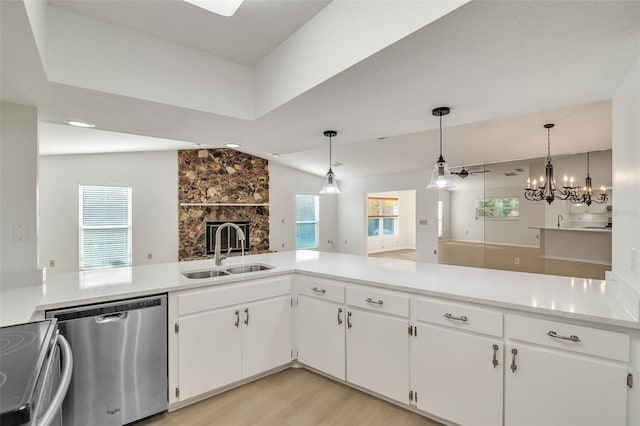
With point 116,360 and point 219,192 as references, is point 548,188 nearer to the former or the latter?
point 116,360

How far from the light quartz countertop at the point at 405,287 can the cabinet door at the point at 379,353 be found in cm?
26

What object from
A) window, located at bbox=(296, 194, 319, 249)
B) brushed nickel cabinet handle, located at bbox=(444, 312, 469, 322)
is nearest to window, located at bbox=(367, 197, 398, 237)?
window, located at bbox=(296, 194, 319, 249)

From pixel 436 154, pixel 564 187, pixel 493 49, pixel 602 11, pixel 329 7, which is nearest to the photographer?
pixel 602 11

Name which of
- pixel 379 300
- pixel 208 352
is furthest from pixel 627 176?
pixel 208 352

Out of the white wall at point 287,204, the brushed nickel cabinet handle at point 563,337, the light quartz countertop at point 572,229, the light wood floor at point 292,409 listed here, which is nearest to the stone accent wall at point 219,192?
the white wall at point 287,204

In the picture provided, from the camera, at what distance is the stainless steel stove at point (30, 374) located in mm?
661

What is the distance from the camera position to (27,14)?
1.13 m

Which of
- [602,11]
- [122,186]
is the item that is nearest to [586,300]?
[602,11]

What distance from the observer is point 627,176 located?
5.19 ft

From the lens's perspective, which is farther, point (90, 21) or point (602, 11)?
point (90, 21)

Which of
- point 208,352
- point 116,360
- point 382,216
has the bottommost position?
Answer: point 208,352

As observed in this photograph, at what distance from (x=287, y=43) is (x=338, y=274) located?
1661 millimetres

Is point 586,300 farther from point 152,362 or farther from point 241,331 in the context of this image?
point 152,362

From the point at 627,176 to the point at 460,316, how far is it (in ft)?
3.71
